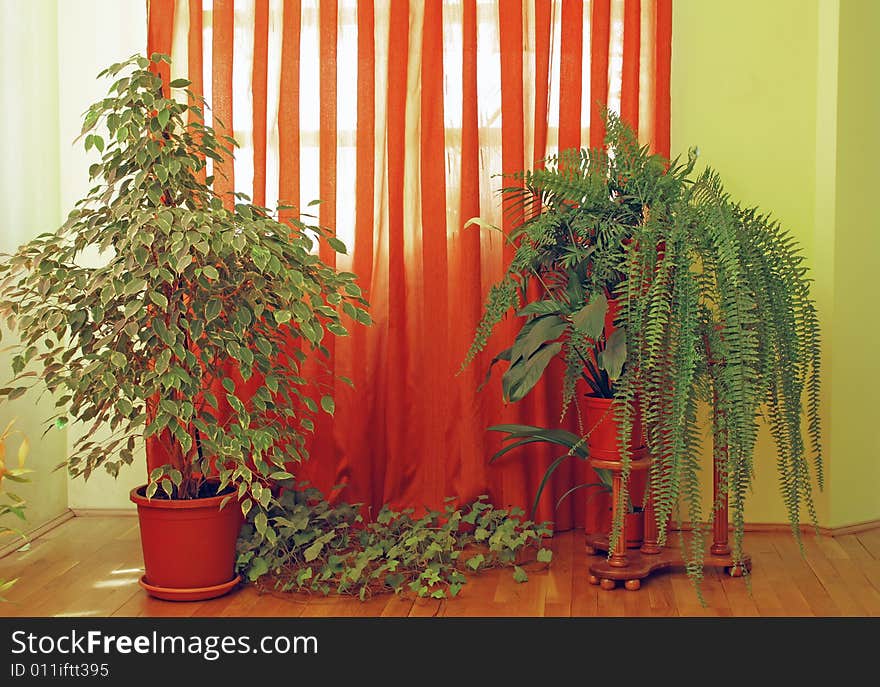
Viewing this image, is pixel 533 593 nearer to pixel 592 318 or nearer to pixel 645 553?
pixel 645 553

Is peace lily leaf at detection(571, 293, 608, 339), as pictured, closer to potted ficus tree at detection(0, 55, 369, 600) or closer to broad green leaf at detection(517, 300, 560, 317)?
broad green leaf at detection(517, 300, 560, 317)

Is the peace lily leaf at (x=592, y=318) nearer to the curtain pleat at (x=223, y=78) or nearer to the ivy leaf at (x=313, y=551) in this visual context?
the ivy leaf at (x=313, y=551)

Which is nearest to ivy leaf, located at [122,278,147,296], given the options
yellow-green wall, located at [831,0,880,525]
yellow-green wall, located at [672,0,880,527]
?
yellow-green wall, located at [672,0,880,527]

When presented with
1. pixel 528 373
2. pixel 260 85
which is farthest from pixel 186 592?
pixel 260 85

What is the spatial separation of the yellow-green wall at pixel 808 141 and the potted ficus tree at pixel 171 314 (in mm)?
1322

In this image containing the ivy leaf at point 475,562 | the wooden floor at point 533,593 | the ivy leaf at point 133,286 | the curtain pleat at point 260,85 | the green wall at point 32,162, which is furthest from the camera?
A: the curtain pleat at point 260,85

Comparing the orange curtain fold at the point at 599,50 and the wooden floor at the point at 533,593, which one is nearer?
the wooden floor at the point at 533,593

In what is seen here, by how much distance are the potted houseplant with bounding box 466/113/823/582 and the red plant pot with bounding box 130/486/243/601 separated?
847mm

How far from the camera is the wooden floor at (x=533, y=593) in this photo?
8.06ft

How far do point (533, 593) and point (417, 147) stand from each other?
142 centimetres

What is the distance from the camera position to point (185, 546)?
2.52 metres

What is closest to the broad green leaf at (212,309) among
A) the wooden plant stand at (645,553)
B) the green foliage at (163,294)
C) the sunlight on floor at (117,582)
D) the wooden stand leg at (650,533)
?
the green foliage at (163,294)

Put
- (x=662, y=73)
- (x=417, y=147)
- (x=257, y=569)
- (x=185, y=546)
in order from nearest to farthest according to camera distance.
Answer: (x=185, y=546), (x=257, y=569), (x=662, y=73), (x=417, y=147)
